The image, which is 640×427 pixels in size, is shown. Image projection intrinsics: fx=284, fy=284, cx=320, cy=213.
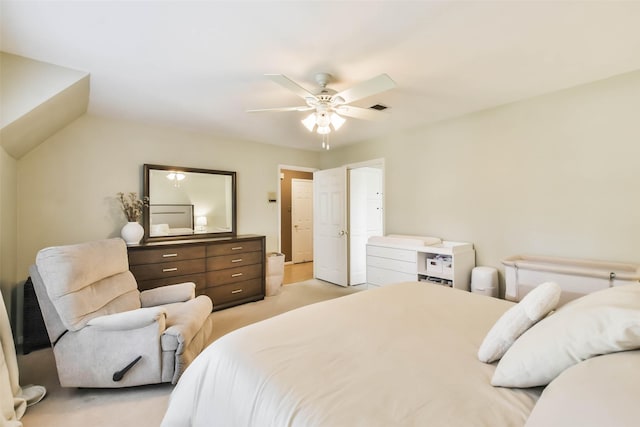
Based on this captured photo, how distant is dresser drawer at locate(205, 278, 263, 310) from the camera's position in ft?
11.8

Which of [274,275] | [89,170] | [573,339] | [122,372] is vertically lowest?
[122,372]

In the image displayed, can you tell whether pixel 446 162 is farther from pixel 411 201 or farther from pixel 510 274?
pixel 510 274

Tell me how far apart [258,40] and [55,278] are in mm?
2066

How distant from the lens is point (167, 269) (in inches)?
128

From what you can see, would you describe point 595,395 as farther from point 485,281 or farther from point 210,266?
point 210,266

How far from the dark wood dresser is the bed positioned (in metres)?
2.16

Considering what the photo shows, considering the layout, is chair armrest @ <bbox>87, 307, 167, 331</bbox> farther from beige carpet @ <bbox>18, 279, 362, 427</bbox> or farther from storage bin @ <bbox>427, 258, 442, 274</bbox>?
storage bin @ <bbox>427, 258, 442, 274</bbox>

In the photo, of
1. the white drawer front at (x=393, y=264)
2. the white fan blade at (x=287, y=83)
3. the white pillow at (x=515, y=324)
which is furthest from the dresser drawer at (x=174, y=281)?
the white pillow at (x=515, y=324)

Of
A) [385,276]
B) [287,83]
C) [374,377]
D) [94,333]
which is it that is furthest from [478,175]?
[94,333]

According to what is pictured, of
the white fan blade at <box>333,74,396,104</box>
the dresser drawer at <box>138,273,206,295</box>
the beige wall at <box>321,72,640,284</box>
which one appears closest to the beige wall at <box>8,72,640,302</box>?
the beige wall at <box>321,72,640,284</box>

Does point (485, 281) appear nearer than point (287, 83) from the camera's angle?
No

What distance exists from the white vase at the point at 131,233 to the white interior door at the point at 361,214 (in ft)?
9.67

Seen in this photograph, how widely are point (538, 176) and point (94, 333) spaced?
4.07 m

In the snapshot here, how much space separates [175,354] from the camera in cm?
202
